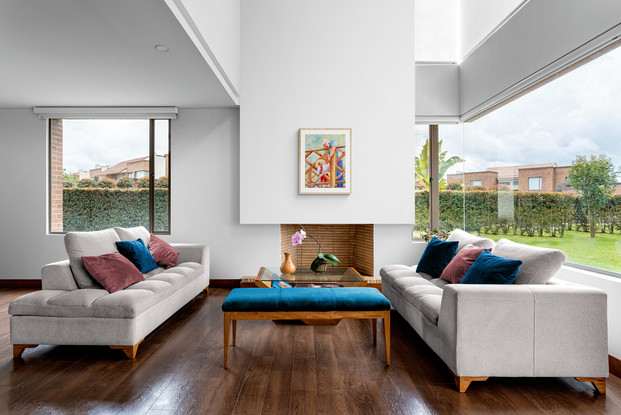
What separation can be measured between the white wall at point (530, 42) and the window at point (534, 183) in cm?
101

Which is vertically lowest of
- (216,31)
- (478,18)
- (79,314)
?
(79,314)

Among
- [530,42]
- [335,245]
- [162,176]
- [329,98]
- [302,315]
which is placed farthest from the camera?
[335,245]

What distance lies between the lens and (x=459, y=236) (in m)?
4.32

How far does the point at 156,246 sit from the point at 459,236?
352cm

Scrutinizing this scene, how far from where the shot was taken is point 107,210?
18.1ft

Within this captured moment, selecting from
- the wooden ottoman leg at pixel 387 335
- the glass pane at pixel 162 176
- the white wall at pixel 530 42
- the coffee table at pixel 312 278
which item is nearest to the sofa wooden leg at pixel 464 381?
the wooden ottoman leg at pixel 387 335

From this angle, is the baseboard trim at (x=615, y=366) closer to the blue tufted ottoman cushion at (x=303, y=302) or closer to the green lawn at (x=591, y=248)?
the green lawn at (x=591, y=248)

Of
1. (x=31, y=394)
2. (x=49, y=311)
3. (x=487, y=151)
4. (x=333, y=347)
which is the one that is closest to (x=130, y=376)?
(x=31, y=394)

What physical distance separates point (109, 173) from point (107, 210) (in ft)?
1.76

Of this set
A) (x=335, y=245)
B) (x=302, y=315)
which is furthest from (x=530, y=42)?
(x=335, y=245)

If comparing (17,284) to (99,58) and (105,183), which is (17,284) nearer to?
(105,183)

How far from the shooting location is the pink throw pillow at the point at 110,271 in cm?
325

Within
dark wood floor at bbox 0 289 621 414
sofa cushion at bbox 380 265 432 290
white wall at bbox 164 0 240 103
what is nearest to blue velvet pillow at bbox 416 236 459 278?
sofa cushion at bbox 380 265 432 290

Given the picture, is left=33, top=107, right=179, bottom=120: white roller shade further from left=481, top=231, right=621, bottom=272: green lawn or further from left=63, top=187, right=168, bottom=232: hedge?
left=481, top=231, right=621, bottom=272: green lawn
